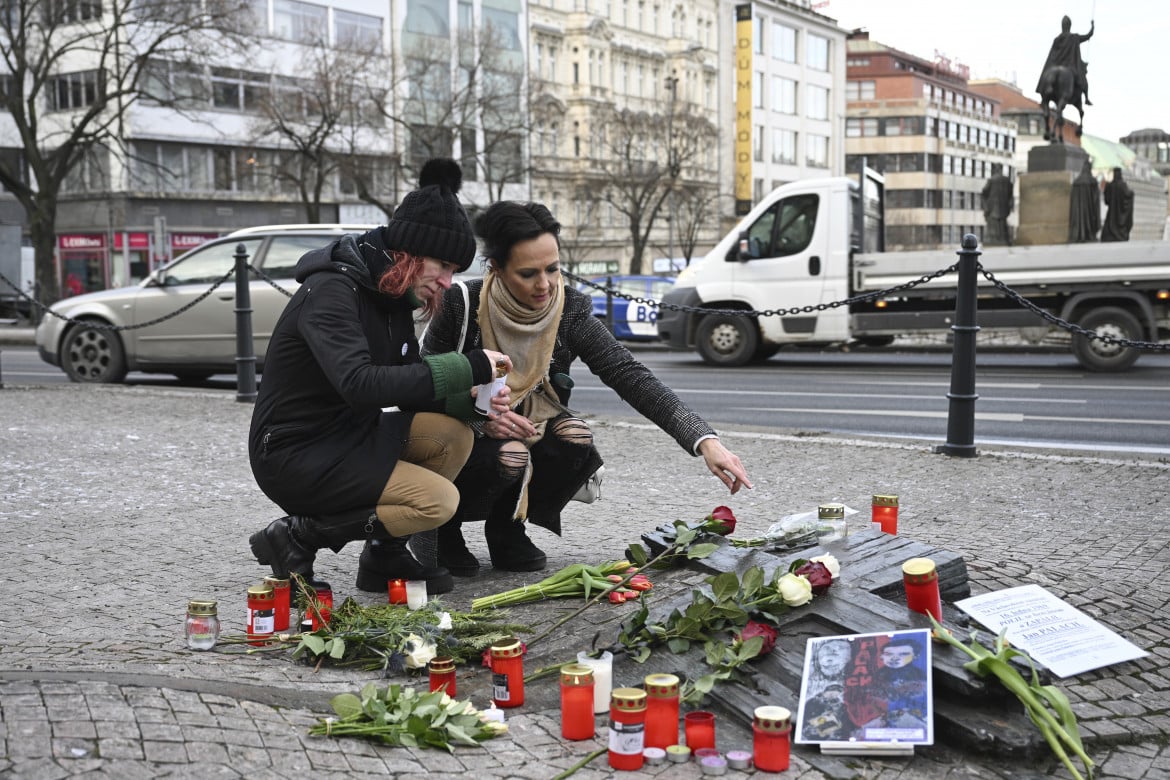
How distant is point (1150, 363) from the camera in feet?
55.3

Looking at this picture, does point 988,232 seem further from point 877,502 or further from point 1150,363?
point 877,502

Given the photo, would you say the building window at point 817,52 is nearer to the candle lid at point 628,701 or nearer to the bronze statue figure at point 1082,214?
the bronze statue figure at point 1082,214

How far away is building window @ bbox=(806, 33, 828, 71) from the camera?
8612 cm

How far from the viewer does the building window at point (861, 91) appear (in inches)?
4182

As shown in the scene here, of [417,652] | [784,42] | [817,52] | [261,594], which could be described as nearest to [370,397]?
[261,594]

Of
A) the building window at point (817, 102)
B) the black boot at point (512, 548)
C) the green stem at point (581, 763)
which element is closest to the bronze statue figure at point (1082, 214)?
the black boot at point (512, 548)

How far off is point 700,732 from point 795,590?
673 mm

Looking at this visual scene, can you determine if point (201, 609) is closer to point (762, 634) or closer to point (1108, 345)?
point (762, 634)

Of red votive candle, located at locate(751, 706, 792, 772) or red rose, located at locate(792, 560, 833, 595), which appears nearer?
red votive candle, located at locate(751, 706, 792, 772)

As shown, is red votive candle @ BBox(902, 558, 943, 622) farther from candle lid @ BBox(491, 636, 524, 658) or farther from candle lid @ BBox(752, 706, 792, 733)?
candle lid @ BBox(491, 636, 524, 658)

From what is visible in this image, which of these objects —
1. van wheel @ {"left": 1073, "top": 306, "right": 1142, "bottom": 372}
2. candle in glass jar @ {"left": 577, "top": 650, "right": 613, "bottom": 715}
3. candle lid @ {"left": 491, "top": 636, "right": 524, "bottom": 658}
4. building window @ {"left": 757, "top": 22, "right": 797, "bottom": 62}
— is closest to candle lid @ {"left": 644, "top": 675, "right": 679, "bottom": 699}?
candle in glass jar @ {"left": 577, "top": 650, "right": 613, "bottom": 715}

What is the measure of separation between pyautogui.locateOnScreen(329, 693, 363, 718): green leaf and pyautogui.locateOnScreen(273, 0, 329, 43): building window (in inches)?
1925

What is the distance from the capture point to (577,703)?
3170 mm

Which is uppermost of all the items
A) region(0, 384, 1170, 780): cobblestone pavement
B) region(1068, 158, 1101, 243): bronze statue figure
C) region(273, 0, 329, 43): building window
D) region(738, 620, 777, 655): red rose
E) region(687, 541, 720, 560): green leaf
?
region(273, 0, 329, 43): building window
